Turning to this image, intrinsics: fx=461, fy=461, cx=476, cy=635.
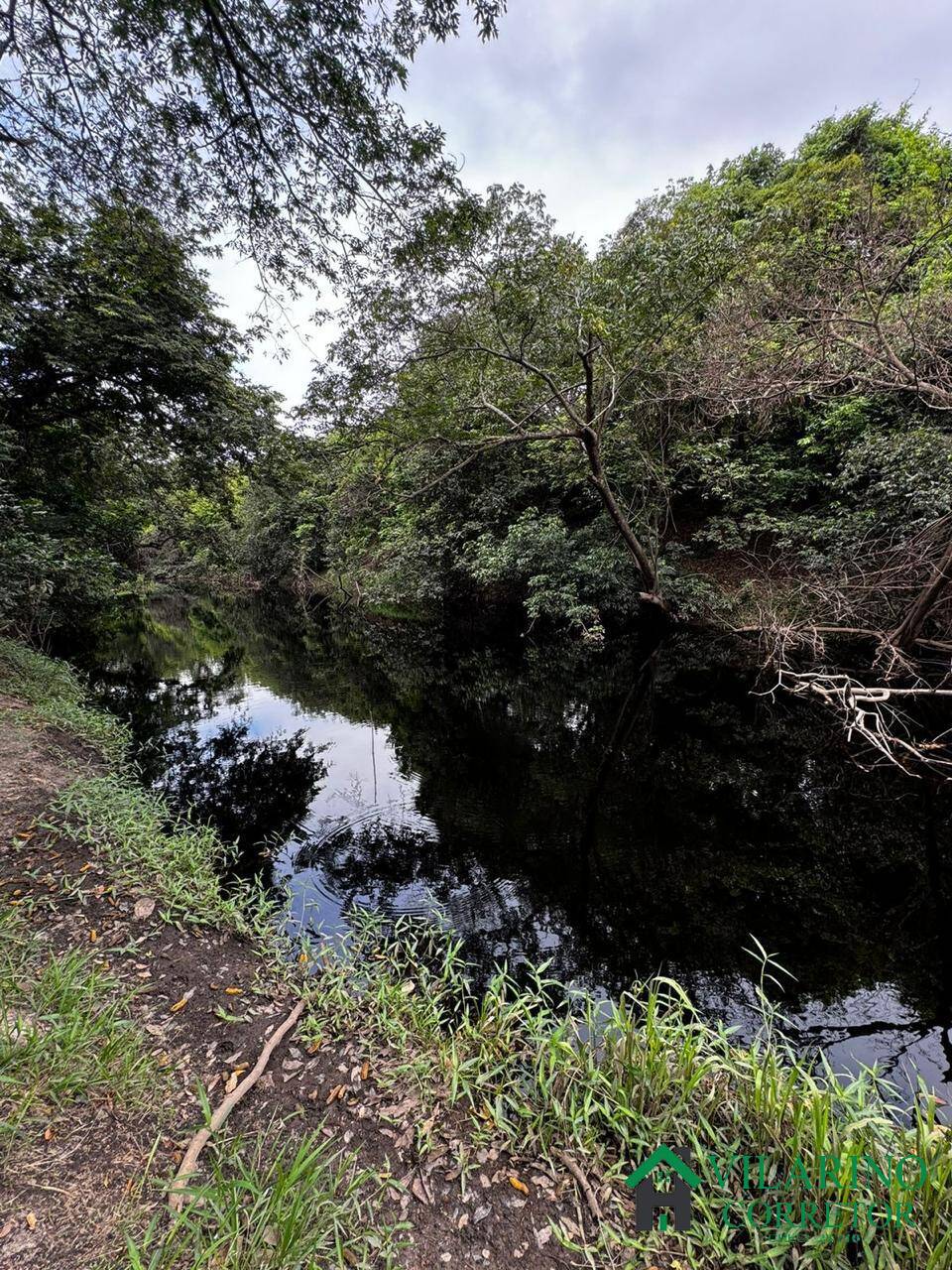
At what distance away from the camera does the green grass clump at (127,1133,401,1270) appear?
4.01ft

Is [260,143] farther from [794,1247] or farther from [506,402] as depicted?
Result: [794,1247]

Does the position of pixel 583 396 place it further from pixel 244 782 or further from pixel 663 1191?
pixel 663 1191

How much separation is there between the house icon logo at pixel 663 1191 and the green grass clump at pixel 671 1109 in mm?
35

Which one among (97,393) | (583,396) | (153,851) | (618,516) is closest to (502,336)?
(583,396)

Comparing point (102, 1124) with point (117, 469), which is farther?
point (117, 469)

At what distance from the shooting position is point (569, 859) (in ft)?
13.5

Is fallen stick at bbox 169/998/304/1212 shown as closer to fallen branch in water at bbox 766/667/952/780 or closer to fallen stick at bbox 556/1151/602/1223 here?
fallen stick at bbox 556/1151/602/1223

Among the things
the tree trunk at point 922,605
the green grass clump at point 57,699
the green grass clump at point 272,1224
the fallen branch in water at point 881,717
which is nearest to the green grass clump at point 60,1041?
the green grass clump at point 272,1224

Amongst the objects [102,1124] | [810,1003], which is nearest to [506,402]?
[810,1003]

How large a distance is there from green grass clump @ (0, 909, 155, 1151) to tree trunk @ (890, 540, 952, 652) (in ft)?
27.9

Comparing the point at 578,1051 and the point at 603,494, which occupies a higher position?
the point at 603,494

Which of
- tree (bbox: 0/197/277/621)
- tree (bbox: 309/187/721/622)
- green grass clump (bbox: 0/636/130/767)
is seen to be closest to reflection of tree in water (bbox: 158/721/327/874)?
green grass clump (bbox: 0/636/130/767)

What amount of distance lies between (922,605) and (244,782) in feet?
30.2

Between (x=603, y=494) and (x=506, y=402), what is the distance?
8.80ft
